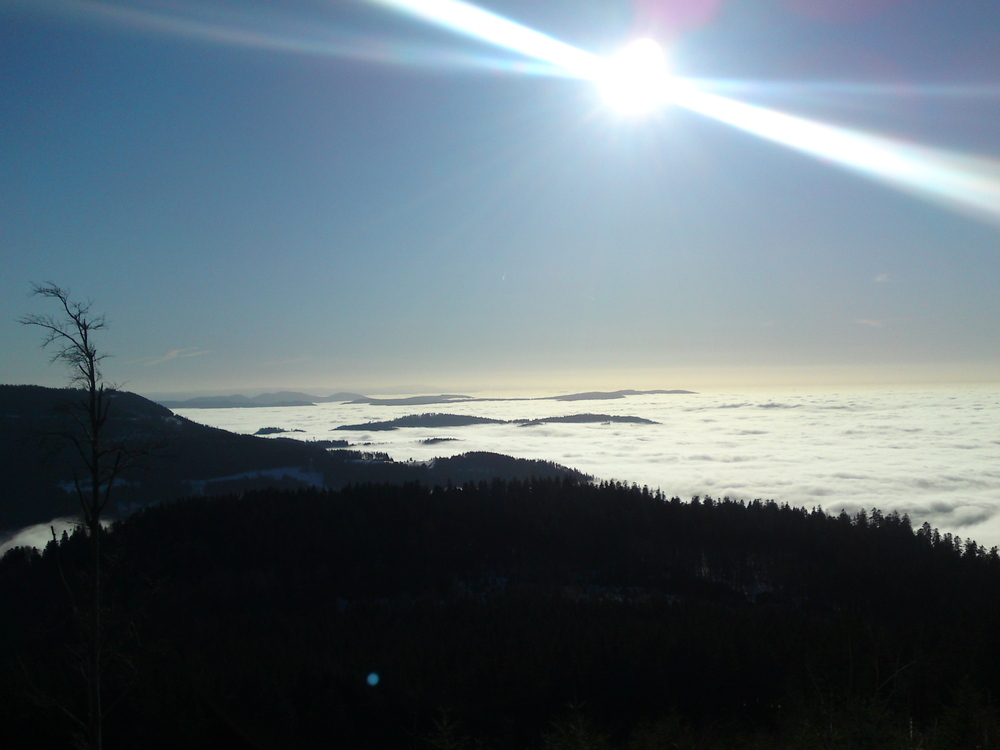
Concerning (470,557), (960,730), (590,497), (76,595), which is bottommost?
(470,557)

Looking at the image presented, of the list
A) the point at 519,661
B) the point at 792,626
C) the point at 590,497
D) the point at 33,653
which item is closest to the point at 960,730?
the point at 519,661

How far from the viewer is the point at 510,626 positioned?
86.3 meters

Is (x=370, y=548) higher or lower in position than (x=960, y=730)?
lower

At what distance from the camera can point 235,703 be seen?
196 ft

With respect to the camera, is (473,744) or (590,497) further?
(590,497)

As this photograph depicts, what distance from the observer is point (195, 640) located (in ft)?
275

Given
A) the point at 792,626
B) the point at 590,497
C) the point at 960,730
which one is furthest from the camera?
the point at 590,497

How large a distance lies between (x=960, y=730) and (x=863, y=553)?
116683mm

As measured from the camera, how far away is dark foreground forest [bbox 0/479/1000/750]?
1794 inches

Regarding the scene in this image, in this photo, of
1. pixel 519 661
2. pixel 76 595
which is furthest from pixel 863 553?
pixel 76 595

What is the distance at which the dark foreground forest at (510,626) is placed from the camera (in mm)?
45562

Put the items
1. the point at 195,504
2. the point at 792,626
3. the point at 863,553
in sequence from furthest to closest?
the point at 195,504
the point at 863,553
the point at 792,626

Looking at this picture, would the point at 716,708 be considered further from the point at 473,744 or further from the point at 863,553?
the point at 863,553

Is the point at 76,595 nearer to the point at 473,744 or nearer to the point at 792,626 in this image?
the point at 473,744
